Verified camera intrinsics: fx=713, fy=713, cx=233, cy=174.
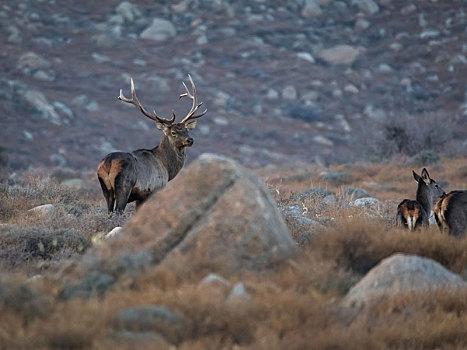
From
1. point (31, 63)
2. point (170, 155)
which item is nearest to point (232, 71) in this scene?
point (31, 63)

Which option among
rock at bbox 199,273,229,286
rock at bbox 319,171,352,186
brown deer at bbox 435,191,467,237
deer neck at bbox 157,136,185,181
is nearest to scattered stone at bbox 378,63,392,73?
rock at bbox 319,171,352,186

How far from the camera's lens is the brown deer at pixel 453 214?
27.3 feet

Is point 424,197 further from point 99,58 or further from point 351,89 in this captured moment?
point 99,58

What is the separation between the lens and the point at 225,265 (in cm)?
565

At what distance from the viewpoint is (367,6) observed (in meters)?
52.8

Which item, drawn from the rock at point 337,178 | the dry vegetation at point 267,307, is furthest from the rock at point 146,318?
the rock at point 337,178

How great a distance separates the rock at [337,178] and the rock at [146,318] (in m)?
13.8

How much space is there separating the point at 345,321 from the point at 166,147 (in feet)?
23.3

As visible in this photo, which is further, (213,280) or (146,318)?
(213,280)

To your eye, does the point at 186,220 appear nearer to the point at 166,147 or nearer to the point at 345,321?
the point at 345,321

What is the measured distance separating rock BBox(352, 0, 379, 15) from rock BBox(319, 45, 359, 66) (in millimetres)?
5388

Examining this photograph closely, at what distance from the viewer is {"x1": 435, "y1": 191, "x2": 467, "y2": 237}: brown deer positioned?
834 centimetres

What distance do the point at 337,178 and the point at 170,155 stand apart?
25.8 ft

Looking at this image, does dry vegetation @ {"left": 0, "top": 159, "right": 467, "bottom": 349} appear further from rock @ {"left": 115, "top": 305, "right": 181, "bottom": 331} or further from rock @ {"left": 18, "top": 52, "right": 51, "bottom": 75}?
rock @ {"left": 18, "top": 52, "right": 51, "bottom": 75}
